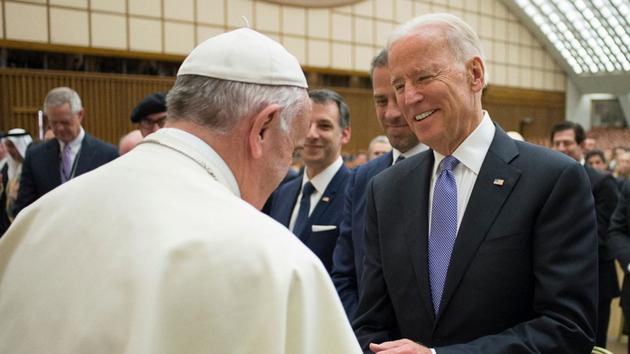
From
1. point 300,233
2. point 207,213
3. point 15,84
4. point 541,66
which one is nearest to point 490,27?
point 541,66

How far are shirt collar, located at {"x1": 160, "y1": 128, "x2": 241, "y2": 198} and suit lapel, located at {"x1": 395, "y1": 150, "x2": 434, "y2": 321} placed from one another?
75 centimetres

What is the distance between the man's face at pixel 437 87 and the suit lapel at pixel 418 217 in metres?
0.13

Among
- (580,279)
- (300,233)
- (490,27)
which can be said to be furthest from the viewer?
(490,27)

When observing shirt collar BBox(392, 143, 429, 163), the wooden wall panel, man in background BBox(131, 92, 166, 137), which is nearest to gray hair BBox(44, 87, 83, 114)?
man in background BBox(131, 92, 166, 137)

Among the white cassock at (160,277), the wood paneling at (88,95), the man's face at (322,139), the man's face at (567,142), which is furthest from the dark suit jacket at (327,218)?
the wood paneling at (88,95)

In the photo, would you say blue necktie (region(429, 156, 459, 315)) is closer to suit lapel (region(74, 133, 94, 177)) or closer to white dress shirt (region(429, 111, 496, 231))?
white dress shirt (region(429, 111, 496, 231))

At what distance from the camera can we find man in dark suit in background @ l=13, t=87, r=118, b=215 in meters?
4.31

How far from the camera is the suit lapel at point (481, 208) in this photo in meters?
1.67

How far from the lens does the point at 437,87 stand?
176 centimetres

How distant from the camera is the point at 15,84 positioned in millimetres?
11531

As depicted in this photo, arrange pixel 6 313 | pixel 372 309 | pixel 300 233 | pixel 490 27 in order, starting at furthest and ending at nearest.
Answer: pixel 490 27 → pixel 300 233 → pixel 372 309 → pixel 6 313

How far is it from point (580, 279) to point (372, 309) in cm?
65

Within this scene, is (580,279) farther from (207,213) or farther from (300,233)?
(300,233)

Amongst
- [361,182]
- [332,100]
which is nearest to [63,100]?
[332,100]
